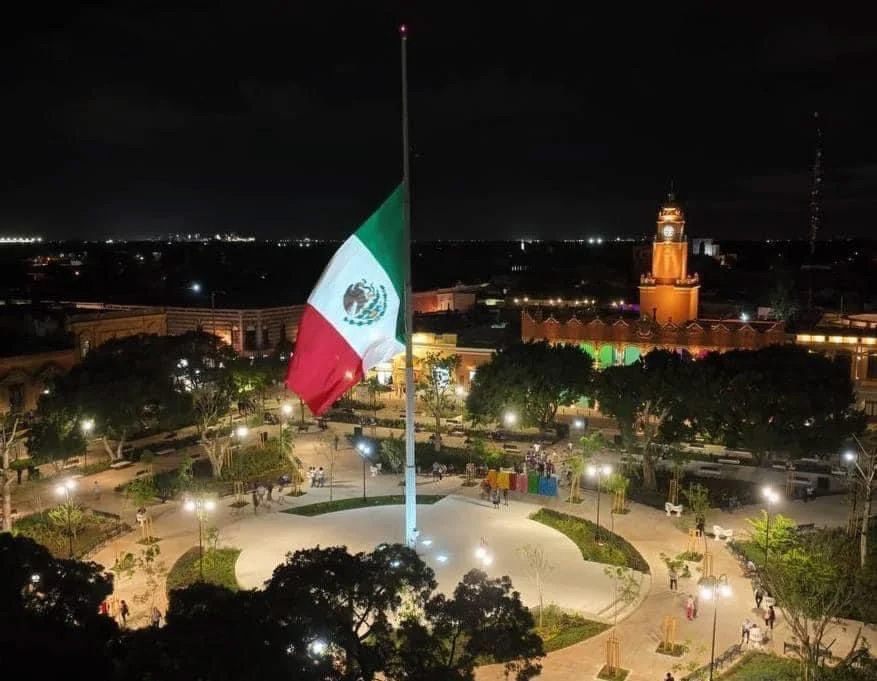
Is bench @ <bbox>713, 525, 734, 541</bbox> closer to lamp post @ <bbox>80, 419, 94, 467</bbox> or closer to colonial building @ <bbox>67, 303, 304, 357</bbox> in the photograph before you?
lamp post @ <bbox>80, 419, 94, 467</bbox>

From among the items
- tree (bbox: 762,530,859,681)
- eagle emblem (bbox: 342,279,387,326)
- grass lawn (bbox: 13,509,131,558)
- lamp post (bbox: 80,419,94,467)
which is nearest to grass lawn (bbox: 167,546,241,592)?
grass lawn (bbox: 13,509,131,558)

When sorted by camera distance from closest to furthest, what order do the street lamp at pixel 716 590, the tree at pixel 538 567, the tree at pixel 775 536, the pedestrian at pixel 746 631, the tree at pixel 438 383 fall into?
the pedestrian at pixel 746 631 < the street lamp at pixel 716 590 < the tree at pixel 538 567 < the tree at pixel 775 536 < the tree at pixel 438 383

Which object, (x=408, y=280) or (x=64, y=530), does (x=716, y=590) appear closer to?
(x=408, y=280)

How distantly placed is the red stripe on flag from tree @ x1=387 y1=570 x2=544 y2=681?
6403 mm

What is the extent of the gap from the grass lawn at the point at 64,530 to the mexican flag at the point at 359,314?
15392 mm

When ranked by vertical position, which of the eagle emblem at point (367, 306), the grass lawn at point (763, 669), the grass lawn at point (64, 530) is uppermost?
the eagle emblem at point (367, 306)

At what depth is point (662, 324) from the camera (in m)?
57.1

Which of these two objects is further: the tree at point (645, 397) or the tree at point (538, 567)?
the tree at point (645, 397)

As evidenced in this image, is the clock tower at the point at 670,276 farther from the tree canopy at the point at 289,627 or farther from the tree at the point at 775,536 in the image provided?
the tree canopy at the point at 289,627

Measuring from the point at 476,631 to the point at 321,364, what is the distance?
26.1ft

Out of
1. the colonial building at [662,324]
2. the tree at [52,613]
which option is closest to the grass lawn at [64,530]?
the tree at [52,613]

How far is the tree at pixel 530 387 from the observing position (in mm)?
45625

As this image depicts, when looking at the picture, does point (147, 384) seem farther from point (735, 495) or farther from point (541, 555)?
point (735, 495)

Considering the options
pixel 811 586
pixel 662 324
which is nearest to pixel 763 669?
pixel 811 586
